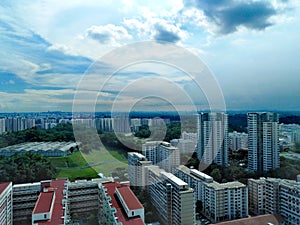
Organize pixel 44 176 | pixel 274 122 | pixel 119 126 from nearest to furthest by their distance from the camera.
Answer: pixel 119 126 → pixel 44 176 → pixel 274 122

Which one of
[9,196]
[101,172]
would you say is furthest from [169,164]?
[9,196]

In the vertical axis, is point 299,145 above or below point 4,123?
below

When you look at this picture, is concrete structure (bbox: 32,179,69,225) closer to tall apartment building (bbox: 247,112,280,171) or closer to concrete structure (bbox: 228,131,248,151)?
tall apartment building (bbox: 247,112,280,171)

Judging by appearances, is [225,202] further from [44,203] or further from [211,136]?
[44,203]

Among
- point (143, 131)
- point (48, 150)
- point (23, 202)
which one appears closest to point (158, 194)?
point (143, 131)

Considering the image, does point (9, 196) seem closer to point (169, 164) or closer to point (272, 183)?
point (169, 164)

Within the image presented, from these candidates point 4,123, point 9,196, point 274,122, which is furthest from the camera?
point 4,123

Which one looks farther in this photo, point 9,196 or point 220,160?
point 220,160
